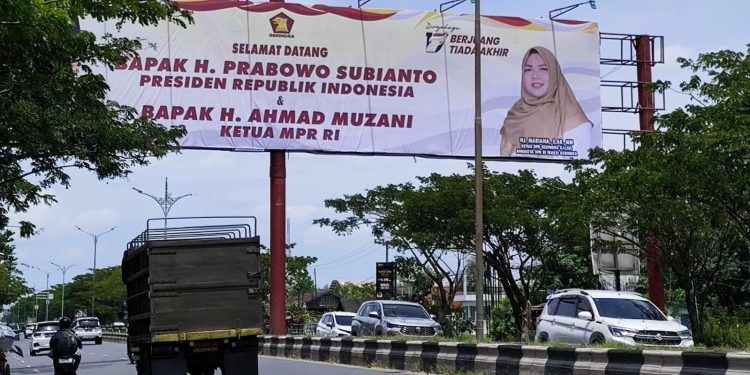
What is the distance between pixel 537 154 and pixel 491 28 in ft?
17.1

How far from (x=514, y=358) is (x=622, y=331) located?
341 cm

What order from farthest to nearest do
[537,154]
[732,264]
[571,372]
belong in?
[732,264] < [537,154] < [571,372]

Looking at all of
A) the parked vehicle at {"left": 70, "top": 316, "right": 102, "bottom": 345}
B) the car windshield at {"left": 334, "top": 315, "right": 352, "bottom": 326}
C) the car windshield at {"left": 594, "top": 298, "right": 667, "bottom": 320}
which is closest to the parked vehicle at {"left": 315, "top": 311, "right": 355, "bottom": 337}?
the car windshield at {"left": 334, "top": 315, "right": 352, "bottom": 326}

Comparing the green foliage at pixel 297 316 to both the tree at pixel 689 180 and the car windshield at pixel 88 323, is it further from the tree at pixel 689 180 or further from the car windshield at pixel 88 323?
the tree at pixel 689 180

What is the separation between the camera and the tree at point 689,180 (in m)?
21.8

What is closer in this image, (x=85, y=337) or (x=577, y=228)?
(x=577, y=228)

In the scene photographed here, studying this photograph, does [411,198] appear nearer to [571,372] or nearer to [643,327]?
[643,327]

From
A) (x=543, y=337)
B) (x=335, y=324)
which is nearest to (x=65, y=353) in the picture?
(x=543, y=337)

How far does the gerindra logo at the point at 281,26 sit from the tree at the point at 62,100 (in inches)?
481

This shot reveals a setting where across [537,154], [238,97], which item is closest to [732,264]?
[537,154]

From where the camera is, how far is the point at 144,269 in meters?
16.0

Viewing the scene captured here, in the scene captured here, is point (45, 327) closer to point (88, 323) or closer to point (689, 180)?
point (88, 323)

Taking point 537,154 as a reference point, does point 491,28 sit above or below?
above

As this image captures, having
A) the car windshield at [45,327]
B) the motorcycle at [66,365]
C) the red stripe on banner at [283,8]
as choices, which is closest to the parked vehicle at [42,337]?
the car windshield at [45,327]
